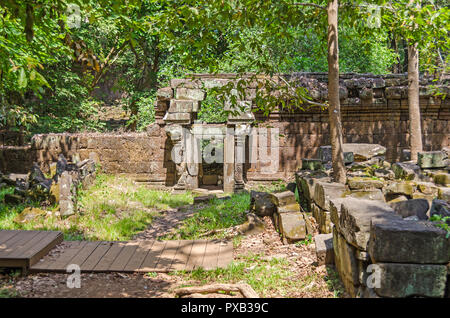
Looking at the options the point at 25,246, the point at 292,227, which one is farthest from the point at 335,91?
the point at 25,246

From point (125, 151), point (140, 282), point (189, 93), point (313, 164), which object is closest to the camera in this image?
point (140, 282)

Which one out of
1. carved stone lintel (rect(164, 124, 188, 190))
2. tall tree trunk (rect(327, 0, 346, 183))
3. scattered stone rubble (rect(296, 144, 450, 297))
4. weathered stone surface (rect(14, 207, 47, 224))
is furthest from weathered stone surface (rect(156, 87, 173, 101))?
scattered stone rubble (rect(296, 144, 450, 297))

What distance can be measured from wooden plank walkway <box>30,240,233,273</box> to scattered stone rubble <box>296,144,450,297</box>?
166cm

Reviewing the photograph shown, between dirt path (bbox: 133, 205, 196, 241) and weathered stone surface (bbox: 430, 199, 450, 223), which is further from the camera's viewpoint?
dirt path (bbox: 133, 205, 196, 241)

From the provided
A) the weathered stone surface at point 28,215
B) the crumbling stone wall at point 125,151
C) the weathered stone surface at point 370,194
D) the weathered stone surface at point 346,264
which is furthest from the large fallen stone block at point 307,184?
the crumbling stone wall at point 125,151

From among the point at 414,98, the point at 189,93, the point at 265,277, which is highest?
the point at 189,93

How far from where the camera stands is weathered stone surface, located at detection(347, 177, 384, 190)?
5848 millimetres

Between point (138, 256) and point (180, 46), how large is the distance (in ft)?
11.2

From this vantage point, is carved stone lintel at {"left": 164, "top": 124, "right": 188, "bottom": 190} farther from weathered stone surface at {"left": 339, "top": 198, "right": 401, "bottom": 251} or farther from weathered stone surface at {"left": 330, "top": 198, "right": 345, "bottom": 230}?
weathered stone surface at {"left": 339, "top": 198, "right": 401, "bottom": 251}

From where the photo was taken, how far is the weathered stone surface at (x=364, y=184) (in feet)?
19.2

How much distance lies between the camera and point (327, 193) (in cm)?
557

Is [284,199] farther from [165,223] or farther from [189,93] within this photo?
[189,93]

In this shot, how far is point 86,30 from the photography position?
16.1m
